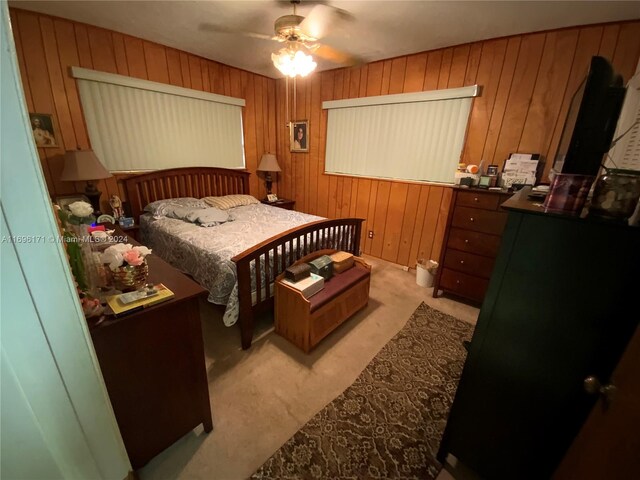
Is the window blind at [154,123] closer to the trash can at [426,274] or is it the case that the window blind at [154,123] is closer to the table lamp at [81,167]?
the table lamp at [81,167]

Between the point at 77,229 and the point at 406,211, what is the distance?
3.14 meters

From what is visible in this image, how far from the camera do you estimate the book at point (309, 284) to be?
1.90 m

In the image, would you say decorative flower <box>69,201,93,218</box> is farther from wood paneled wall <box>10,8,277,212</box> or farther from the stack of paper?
the stack of paper

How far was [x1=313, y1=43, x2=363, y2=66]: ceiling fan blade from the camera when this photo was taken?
283 cm

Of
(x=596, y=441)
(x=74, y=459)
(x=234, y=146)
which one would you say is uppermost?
(x=234, y=146)

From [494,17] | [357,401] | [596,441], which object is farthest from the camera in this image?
[494,17]

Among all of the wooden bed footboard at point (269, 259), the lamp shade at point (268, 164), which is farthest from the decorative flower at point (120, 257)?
the lamp shade at point (268, 164)

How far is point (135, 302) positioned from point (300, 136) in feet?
11.9

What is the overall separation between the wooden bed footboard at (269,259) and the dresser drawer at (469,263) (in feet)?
3.55

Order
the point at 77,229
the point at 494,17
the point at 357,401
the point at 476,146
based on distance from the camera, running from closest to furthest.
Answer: the point at 77,229 → the point at 357,401 → the point at 494,17 → the point at 476,146

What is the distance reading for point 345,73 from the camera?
343cm

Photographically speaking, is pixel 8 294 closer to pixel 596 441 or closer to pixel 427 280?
pixel 596 441

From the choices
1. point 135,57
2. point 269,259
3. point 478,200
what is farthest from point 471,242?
point 135,57

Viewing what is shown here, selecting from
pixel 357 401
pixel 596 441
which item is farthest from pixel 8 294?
pixel 357 401
